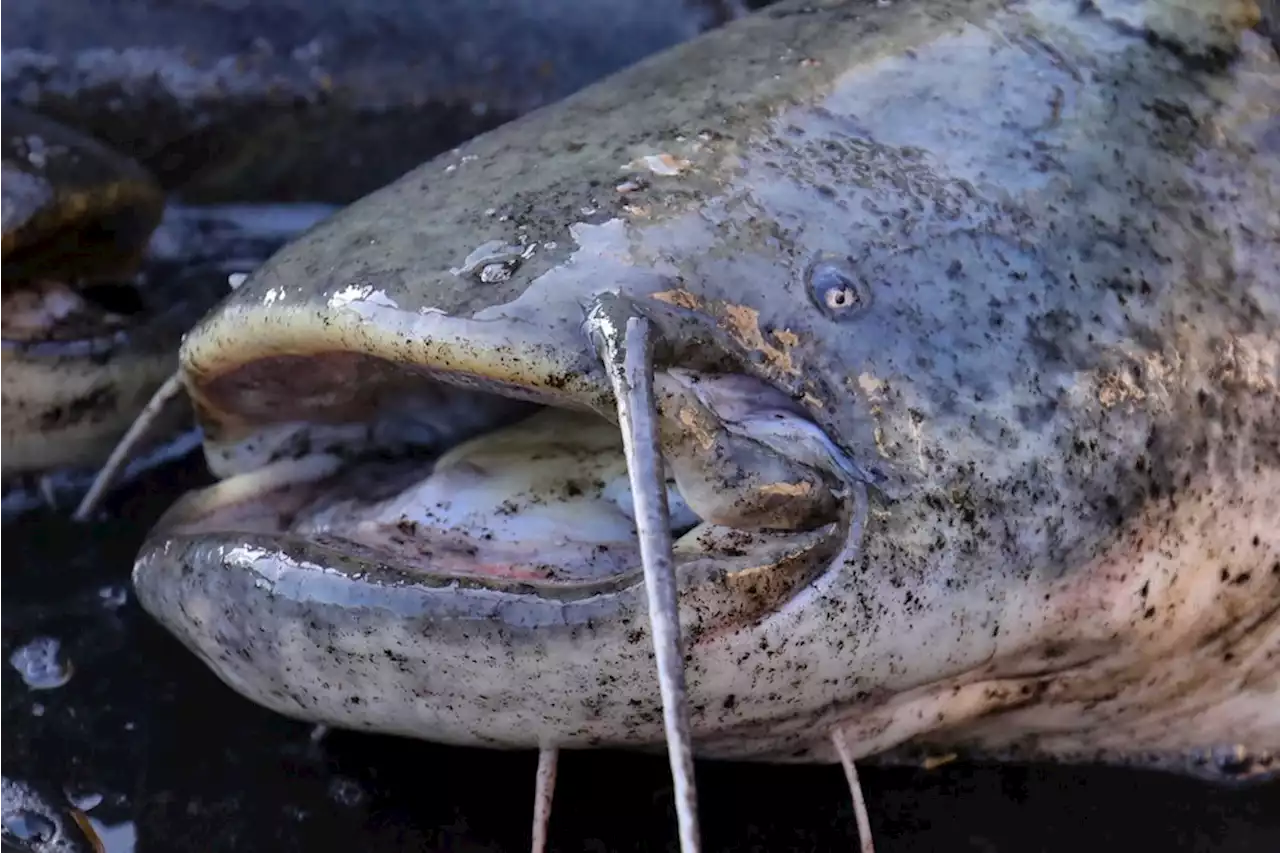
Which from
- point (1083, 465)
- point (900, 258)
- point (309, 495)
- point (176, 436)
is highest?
point (900, 258)

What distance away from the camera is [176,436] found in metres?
1.73

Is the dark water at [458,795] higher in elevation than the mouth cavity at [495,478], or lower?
lower

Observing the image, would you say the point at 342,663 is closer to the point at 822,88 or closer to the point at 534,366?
the point at 534,366

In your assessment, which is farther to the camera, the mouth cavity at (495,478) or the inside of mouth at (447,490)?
the inside of mouth at (447,490)

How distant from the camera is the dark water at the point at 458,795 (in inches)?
49.6

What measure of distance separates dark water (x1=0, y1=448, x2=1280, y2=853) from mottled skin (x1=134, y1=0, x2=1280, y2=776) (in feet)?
0.23

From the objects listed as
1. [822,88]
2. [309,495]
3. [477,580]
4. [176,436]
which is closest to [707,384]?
[477,580]

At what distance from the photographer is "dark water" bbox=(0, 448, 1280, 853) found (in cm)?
126

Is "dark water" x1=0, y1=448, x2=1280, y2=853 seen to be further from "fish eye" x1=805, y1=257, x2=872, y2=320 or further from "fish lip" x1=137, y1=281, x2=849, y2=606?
"fish eye" x1=805, y1=257, x2=872, y2=320

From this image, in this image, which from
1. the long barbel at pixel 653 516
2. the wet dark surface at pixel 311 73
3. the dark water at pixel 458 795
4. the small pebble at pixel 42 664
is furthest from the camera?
the wet dark surface at pixel 311 73

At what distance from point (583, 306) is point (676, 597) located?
0.23m

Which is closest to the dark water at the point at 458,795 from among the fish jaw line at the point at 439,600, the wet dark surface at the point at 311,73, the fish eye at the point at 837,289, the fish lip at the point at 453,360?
the fish jaw line at the point at 439,600

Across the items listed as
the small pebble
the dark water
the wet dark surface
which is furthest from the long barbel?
the wet dark surface

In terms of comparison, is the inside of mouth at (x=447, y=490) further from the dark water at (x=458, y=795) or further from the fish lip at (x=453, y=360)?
the dark water at (x=458, y=795)
